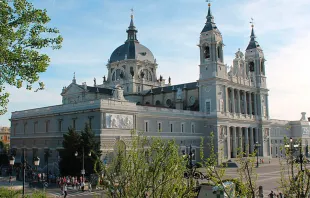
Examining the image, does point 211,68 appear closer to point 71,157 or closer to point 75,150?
point 75,150

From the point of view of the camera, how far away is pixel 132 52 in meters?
76.3

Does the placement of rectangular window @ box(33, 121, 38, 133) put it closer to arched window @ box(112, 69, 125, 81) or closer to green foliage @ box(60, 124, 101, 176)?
green foliage @ box(60, 124, 101, 176)

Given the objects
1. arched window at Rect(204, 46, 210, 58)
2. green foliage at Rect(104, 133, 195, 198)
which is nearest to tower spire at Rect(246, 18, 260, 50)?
arched window at Rect(204, 46, 210, 58)

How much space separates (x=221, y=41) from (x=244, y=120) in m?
16.2

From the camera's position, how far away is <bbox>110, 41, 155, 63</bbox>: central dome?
250 ft

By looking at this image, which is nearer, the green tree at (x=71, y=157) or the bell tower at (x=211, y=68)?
the green tree at (x=71, y=157)

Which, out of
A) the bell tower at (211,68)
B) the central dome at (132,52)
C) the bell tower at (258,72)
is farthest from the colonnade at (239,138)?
the central dome at (132,52)

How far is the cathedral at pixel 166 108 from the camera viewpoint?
47.3 meters

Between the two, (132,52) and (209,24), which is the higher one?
(209,24)

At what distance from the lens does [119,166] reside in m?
12.7

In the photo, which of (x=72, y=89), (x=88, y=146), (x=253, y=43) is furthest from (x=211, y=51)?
(x=88, y=146)

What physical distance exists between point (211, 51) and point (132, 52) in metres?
19.8

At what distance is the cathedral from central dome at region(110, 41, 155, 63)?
219 mm

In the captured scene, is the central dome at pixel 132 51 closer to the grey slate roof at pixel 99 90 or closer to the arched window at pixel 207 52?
the grey slate roof at pixel 99 90
